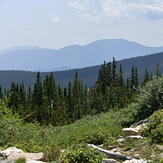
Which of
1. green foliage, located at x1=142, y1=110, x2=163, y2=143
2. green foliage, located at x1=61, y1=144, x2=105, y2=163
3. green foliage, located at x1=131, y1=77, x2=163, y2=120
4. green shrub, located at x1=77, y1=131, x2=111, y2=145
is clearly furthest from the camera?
green foliage, located at x1=131, y1=77, x2=163, y2=120

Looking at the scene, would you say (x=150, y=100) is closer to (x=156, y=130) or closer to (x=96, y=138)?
(x=96, y=138)

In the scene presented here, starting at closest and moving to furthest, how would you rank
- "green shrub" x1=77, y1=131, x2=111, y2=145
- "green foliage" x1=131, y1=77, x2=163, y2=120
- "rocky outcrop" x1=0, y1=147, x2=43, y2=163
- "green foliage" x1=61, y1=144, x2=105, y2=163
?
"green foliage" x1=61, y1=144, x2=105, y2=163
"rocky outcrop" x1=0, y1=147, x2=43, y2=163
"green shrub" x1=77, y1=131, x2=111, y2=145
"green foliage" x1=131, y1=77, x2=163, y2=120

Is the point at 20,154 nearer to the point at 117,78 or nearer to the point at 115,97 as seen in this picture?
the point at 115,97

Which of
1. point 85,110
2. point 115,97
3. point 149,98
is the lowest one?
point 85,110

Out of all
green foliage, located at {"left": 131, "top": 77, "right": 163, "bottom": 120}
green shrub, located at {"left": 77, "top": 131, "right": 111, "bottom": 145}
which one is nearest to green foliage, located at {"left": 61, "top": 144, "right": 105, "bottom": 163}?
green shrub, located at {"left": 77, "top": 131, "right": 111, "bottom": 145}

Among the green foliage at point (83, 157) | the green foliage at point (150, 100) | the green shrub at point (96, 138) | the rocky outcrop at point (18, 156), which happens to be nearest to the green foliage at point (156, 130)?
the green shrub at point (96, 138)

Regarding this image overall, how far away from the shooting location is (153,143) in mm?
10219

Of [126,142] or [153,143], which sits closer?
Answer: [153,143]

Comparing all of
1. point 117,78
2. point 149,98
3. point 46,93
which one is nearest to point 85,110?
point 46,93

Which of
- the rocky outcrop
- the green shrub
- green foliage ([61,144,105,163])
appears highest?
green foliage ([61,144,105,163])

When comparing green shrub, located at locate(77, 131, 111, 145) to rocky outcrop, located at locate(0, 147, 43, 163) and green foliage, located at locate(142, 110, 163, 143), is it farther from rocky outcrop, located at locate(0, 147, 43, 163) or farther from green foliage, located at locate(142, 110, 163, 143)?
rocky outcrop, located at locate(0, 147, 43, 163)

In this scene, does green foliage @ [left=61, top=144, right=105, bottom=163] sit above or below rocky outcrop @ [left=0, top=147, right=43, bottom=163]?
above

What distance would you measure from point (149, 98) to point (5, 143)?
8.96 m

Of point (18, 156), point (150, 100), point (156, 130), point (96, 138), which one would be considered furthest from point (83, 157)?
point (150, 100)
